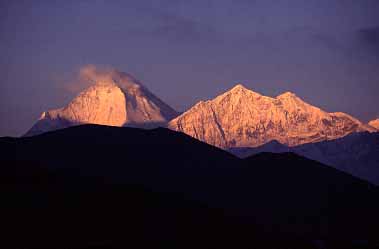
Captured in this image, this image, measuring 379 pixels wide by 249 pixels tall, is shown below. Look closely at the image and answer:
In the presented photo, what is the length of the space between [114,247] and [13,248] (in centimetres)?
2468

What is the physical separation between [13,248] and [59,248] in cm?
1123

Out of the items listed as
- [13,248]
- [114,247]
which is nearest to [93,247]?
[114,247]

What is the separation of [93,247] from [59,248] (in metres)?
14.3

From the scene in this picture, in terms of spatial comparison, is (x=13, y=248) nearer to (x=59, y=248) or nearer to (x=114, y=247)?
(x=59, y=248)

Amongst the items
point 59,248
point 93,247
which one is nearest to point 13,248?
point 59,248

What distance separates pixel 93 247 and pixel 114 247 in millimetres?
9001

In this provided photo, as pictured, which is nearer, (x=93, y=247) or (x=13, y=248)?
(x=93, y=247)

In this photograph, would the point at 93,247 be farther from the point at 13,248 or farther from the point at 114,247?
the point at 13,248

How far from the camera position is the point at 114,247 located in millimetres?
195375

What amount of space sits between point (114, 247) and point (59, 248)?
13472 millimetres

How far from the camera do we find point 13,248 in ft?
655

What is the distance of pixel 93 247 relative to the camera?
187 metres
